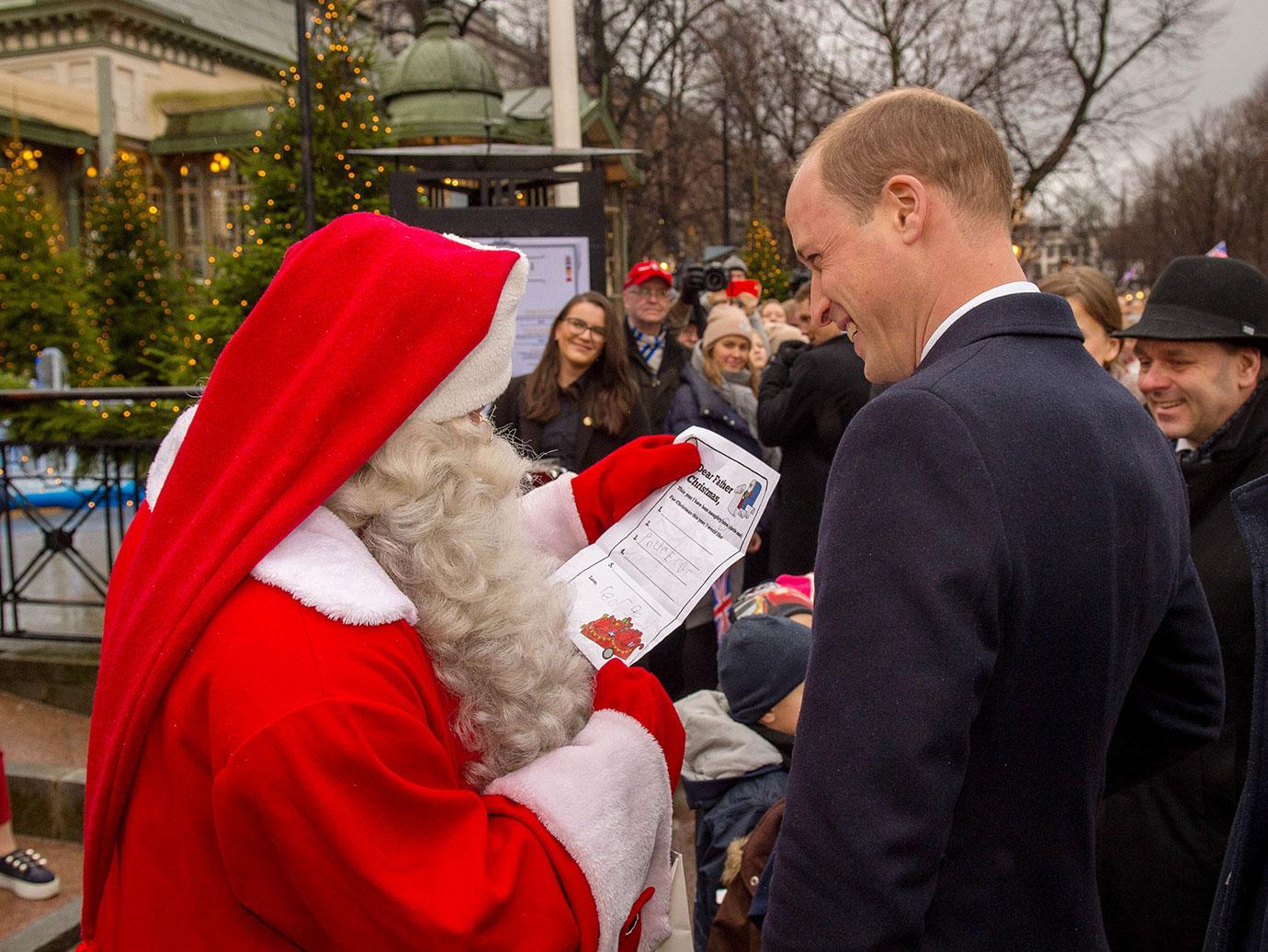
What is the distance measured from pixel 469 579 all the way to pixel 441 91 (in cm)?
1023

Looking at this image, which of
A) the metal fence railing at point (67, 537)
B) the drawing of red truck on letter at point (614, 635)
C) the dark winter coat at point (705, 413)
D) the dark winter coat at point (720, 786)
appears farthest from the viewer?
the metal fence railing at point (67, 537)

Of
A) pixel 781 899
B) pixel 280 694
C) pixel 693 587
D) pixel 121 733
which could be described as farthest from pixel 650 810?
pixel 121 733

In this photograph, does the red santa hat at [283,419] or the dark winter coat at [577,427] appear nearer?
the red santa hat at [283,419]

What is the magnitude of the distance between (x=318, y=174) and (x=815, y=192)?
793cm

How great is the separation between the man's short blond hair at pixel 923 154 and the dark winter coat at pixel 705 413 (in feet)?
12.0

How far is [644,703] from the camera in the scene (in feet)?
5.59

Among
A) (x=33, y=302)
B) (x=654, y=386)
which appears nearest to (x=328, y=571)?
(x=654, y=386)

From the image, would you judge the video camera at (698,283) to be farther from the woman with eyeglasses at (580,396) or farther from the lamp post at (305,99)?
the lamp post at (305,99)

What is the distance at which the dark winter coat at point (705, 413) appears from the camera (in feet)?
17.1

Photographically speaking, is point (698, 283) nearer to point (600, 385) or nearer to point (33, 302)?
point (600, 385)

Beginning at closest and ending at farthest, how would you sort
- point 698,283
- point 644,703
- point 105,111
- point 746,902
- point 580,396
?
point 644,703, point 746,902, point 580,396, point 698,283, point 105,111

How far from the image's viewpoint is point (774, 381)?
518cm

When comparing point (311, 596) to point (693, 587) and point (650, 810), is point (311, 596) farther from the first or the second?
point (693, 587)

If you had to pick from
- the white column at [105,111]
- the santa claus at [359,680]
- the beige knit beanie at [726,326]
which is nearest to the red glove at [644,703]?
the santa claus at [359,680]
